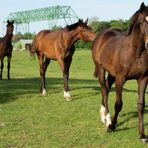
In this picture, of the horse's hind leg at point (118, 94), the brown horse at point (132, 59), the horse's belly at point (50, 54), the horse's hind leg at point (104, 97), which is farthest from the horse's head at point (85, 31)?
the horse's hind leg at point (118, 94)

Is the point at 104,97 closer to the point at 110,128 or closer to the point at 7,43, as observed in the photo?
the point at 110,128

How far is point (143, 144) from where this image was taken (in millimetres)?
7223

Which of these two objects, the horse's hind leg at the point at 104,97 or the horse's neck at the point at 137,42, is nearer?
the horse's neck at the point at 137,42

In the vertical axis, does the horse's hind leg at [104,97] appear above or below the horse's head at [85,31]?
below

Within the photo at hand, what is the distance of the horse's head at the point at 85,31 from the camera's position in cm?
1291

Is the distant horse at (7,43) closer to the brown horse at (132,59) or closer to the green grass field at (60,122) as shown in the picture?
the green grass field at (60,122)

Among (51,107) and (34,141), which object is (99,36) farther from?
(34,141)

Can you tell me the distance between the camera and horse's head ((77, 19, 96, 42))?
508 inches

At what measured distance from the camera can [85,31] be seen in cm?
1304

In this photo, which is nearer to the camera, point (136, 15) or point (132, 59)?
point (136, 15)

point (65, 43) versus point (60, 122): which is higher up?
point (65, 43)

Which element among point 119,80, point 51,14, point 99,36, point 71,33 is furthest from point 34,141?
point 51,14

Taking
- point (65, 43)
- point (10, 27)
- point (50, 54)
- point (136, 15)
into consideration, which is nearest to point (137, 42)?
point (136, 15)

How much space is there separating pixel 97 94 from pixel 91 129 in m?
5.34
